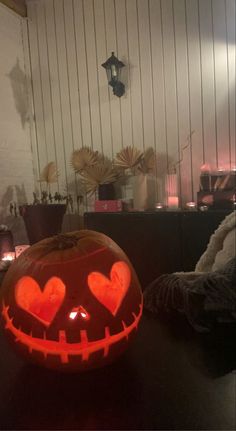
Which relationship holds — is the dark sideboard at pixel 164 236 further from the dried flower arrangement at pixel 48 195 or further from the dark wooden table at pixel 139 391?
the dark wooden table at pixel 139 391

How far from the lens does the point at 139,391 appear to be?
0.31 metres

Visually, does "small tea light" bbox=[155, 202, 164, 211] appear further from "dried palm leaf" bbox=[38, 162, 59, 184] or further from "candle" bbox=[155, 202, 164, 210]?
"dried palm leaf" bbox=[38, 162, 59, 184]

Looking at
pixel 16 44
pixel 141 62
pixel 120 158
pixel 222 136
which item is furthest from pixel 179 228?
pixel 16 44

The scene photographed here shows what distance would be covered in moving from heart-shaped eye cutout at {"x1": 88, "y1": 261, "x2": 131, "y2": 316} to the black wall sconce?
1.40m

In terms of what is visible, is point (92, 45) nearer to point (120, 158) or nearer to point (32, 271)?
point (120, 158)

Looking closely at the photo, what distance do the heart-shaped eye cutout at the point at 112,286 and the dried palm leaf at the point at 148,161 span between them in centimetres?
128

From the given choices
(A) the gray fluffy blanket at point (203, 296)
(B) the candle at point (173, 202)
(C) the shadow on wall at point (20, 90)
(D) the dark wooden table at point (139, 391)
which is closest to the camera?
(D) the dark wooden table at point (139, 391)

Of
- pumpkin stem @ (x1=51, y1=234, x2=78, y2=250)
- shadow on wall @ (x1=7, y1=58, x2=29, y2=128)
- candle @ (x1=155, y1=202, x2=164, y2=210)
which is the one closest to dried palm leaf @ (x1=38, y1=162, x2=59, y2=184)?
shadow on wall @ (x1=7, y1=58, x2=29, y2=128)

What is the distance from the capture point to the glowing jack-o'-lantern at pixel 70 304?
0.35 metres

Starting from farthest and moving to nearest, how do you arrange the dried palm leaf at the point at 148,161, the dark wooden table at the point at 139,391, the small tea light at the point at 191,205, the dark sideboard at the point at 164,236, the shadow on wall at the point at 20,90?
the shadow on wall at the point at 20,90 → the dried palm leaf at the point at 148,161 → the small tea light at the point at 191,205 → the dark sideboard at the point at 164,236 → the dark wooden table at the point at 139,391

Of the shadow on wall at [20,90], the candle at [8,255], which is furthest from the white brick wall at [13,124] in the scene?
the candle at [8,255]

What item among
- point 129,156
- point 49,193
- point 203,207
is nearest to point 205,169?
point 203,207

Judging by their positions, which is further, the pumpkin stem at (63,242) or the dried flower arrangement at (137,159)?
the dried flower arrangement at (137,159)

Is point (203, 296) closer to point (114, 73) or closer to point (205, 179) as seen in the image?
point (205, 179)
